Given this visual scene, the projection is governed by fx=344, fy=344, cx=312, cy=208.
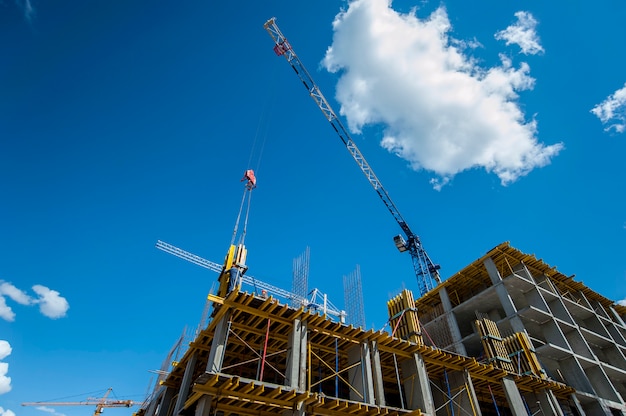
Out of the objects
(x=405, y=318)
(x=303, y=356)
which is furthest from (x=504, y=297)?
(x=303, y=356)

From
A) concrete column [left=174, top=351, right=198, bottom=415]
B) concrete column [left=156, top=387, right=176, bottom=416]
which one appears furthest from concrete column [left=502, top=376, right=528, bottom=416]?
concrete column [left=156, top=387, right=176, bottom=416]

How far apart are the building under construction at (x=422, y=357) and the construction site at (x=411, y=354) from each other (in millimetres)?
70

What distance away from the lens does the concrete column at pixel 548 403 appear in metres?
21.6

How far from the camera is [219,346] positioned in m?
13.4

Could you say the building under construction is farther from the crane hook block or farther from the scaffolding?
the crane hook block

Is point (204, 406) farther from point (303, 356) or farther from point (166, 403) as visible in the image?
point (166, 403)

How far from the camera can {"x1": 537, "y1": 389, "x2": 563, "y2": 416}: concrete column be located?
21.6 m

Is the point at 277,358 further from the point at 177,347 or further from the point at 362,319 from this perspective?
the point at 362,319

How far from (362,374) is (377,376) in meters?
0.75

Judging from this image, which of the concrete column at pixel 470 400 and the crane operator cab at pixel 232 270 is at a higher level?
the crane operator cab at pixel 232 270

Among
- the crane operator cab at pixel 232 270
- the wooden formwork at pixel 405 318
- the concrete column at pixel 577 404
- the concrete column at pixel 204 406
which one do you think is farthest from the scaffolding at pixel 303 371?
the concrete column at pixel 577 404

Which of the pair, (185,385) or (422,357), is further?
→ (422,357)

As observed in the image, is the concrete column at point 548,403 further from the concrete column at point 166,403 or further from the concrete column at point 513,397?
the concrete column at point 166,403

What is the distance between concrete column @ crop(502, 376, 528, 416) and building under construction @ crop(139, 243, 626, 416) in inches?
2.5
